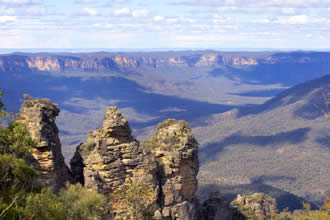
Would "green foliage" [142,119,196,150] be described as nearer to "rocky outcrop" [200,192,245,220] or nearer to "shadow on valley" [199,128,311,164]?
"rocky outcrop" [200,192,245,220]

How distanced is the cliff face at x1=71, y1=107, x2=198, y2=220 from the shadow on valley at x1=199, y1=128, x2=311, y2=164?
124 meters

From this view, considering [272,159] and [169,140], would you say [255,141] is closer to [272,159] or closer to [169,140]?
[272,159]

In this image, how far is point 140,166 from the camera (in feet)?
104

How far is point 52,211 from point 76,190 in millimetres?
5704

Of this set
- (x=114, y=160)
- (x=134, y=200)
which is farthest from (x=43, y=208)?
(x=114, y=160)

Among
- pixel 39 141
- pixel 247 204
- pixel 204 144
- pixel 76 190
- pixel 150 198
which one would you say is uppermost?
pixel 39 141

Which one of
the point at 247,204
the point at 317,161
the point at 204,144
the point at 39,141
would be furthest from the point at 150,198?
the point at 204,144

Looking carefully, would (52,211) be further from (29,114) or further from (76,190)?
(29,114)

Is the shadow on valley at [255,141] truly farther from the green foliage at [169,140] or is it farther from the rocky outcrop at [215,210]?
the green foliage at [169,140]

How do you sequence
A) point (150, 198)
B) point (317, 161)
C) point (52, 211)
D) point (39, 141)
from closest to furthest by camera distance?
point (52, 211), point (39, 141), point (150, 198), point (317, 161)

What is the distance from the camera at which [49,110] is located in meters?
29.9

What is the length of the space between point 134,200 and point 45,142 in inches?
288

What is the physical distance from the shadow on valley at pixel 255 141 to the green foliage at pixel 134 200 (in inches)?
4993

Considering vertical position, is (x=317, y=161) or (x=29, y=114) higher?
(x=29, y=114)
